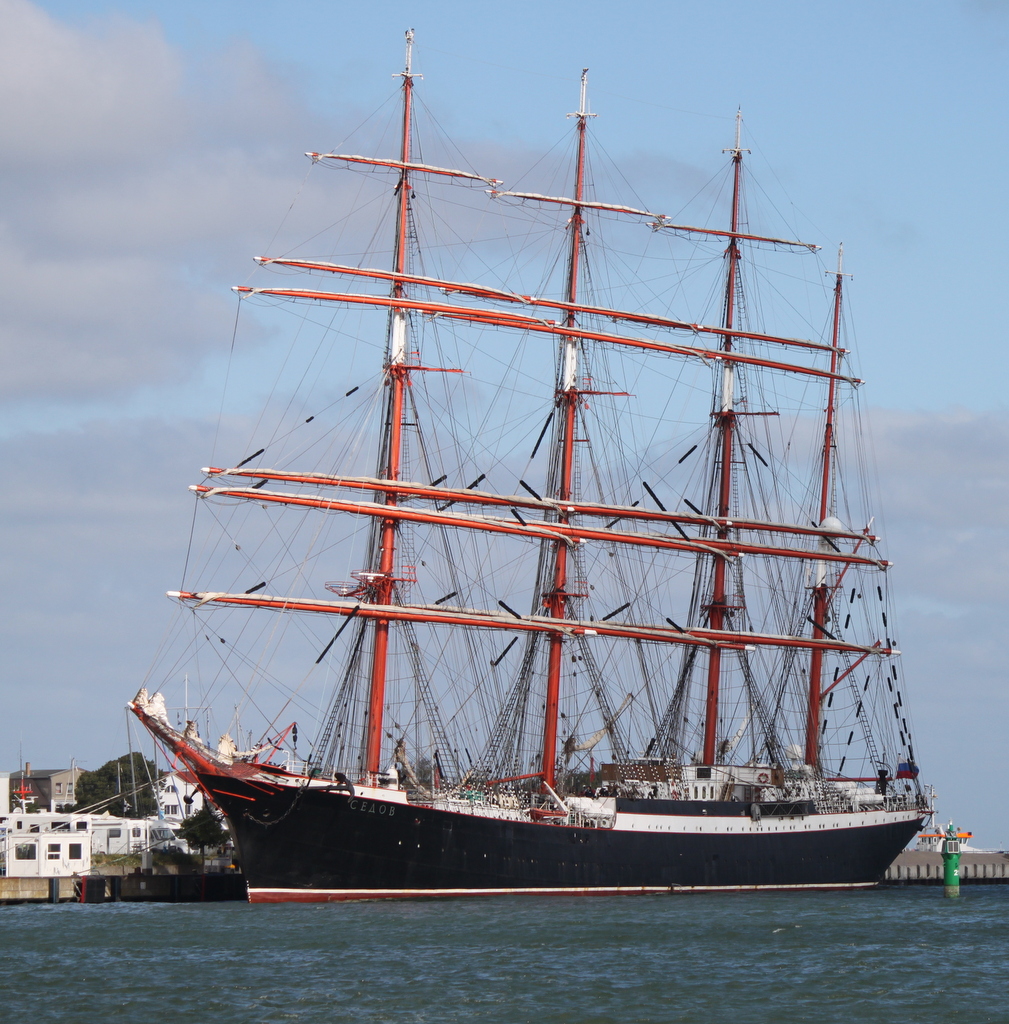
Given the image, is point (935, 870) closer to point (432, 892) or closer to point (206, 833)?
point (206, 833)

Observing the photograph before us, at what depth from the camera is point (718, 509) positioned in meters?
88.2

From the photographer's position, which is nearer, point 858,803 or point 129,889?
point 129,889

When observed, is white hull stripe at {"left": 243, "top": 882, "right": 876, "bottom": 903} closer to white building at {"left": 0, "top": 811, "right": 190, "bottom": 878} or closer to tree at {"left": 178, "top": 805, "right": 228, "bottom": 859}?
white building at {"left": 0, "top": 811, "right": 190, "bottom": 878}

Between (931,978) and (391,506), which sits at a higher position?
(391,506)

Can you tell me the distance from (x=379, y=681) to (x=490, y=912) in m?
13.8

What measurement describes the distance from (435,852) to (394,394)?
21110mm

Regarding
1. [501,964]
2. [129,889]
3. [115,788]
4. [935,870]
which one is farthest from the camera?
[115,788]

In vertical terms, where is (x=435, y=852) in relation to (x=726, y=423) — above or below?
below

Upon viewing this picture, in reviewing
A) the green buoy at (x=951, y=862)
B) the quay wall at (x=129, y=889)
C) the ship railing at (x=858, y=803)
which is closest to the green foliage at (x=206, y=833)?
the quay wall at (x=129, y=889)

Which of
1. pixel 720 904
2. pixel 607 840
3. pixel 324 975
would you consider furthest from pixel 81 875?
pixel 324 975

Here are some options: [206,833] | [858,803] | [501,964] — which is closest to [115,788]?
[206,833]

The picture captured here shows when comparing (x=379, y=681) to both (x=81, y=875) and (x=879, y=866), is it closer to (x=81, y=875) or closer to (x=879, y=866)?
(x=81, y=875)

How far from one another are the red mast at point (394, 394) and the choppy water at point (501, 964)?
12326mm

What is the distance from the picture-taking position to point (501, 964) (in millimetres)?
47750
